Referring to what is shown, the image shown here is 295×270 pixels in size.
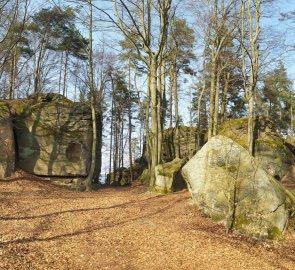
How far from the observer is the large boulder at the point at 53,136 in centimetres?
1783

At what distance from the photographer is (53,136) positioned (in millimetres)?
18641

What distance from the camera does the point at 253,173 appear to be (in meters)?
9.13

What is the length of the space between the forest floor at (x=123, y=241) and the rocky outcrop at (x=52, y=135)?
7531 mm

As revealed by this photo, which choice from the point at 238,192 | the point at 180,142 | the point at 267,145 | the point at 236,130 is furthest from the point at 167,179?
the point at 180,142

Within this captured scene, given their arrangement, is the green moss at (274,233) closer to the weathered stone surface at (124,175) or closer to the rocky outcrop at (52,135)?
the rocky outcrop at (52,135)

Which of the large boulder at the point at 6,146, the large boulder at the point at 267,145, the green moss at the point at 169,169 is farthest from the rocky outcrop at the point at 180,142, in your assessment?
the large boulder at the point at 6,146

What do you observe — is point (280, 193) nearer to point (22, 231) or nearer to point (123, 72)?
point (22, 231)

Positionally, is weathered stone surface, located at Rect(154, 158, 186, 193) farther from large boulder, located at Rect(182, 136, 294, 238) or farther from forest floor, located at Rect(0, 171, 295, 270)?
large boulder, located at Rect(182, 136, 294, 238)

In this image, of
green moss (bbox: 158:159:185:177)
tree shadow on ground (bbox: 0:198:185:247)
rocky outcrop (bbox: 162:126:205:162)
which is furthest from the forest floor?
rocky outcrop (bbox: 162:126:205:162)

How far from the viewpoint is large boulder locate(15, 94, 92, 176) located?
17828 mm

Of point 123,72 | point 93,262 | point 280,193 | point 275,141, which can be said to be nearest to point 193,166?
point 280,193

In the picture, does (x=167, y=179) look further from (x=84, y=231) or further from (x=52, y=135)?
(x=52, y=135)

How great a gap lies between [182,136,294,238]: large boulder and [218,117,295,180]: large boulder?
6.99m

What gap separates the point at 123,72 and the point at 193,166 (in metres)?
20.9
